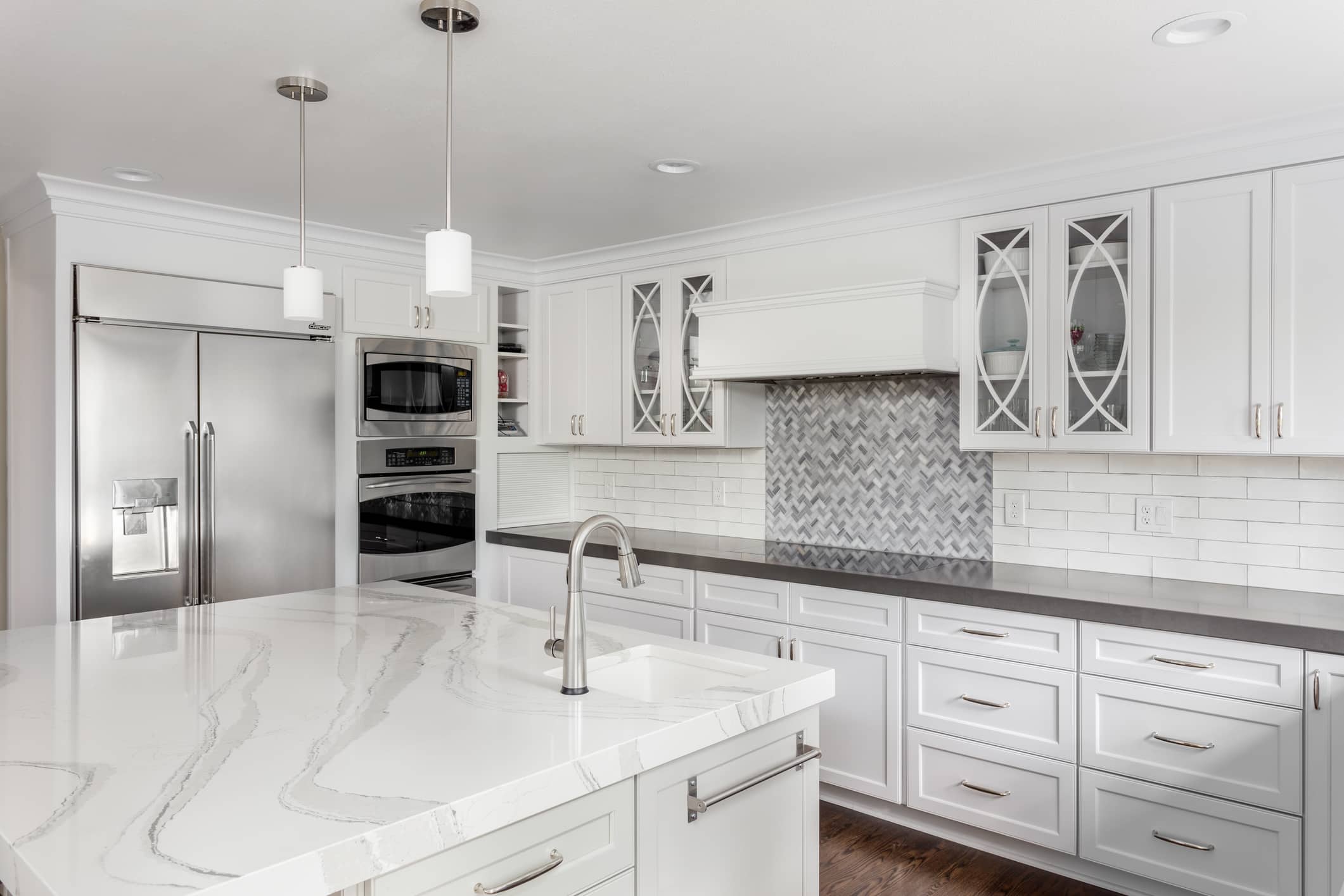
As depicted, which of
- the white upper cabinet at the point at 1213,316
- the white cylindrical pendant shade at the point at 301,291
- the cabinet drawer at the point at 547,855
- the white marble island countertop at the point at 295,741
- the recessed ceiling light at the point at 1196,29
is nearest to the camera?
the white marble island countertop at the point at 295,741

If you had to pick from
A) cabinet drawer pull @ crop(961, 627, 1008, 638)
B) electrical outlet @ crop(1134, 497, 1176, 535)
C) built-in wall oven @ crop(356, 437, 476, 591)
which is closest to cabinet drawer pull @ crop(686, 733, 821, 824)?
cabinet drawer pull @ crop(961, 627, 1008, 638)

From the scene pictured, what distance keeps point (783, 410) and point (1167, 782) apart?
6.97 feet

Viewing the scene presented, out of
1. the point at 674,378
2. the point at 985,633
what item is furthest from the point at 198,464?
the point at 985,633

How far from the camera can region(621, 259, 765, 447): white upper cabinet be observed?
4.01m

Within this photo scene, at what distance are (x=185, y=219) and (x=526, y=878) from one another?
10.4 feet

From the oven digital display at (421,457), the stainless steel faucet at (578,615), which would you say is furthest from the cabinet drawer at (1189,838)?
the oven digital display at (421,457)

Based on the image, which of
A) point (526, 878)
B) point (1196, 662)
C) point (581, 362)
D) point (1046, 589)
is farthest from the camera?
point (581, 362)

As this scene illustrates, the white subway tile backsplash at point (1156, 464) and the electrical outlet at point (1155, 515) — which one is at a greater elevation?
the white subway tile backsplash at point (1156, 464)

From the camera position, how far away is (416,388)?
13.9 feet

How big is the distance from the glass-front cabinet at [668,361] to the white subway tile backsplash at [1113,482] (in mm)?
1464

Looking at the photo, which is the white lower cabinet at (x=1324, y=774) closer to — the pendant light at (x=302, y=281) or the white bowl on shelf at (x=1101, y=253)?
the white bowl on shelf at (x=1101, y=253)

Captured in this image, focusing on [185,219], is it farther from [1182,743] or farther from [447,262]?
[1182,743]

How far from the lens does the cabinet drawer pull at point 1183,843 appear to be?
250 cm

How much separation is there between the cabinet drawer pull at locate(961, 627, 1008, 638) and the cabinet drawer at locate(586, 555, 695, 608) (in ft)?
3.86
